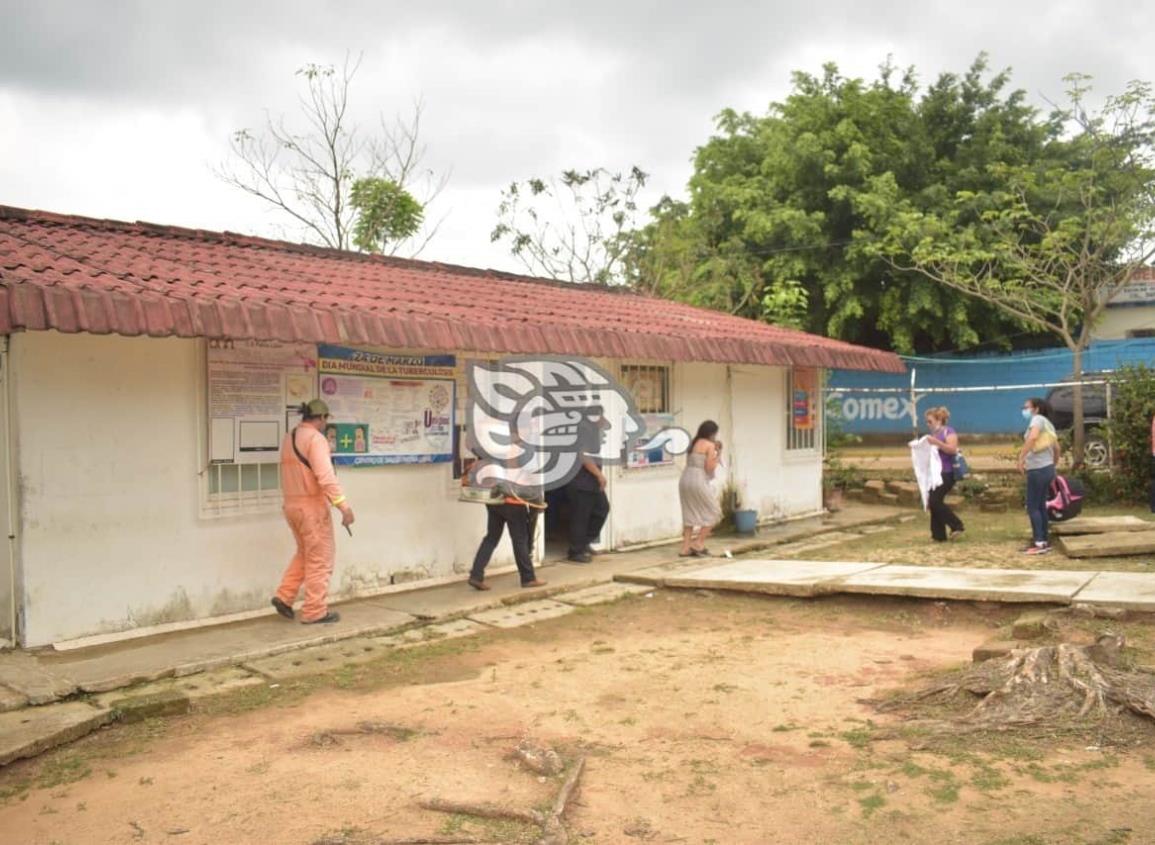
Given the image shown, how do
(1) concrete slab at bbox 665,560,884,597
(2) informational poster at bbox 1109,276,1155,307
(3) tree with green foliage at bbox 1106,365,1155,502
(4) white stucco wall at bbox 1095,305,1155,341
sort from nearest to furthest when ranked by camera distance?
(1) concrete slab at bbox 665,560,884,597, (3) tree with green foliage at bbox 1106,365,1155,502, (2) informational poster at bbox 1109,276,1155,307, (4) white stucco wall at bbox 1095,305,1155,341

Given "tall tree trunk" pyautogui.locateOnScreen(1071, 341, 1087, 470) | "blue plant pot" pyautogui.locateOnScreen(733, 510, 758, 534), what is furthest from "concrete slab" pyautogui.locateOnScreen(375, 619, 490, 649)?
"tall tree trunk" pyautogui.locateOnScreen(1071, 341, 1087, 470)

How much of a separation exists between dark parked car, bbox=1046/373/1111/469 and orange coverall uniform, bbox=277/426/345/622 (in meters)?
11.5

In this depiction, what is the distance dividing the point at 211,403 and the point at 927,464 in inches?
299

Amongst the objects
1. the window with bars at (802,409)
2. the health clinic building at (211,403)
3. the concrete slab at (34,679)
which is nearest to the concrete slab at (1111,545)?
the health clinic building at (211,403)

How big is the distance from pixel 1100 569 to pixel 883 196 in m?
14.1

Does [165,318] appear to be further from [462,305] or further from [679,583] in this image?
[679,583]

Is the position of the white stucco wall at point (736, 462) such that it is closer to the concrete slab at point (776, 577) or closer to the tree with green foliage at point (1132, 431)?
the concrete slab at point (776, 577)

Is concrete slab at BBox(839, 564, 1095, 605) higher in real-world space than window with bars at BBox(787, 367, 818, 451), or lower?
lower

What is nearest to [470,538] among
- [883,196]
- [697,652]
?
[697,652]

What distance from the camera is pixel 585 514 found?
1052cm

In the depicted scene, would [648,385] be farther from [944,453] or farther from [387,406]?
[387,406]

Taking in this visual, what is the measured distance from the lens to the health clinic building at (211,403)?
258 inches

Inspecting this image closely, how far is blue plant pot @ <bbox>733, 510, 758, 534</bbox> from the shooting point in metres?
12.4

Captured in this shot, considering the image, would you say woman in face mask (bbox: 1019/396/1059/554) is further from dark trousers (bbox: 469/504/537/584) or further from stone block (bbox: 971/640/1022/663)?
dark trousers (bbox: 469/504/537/584)
